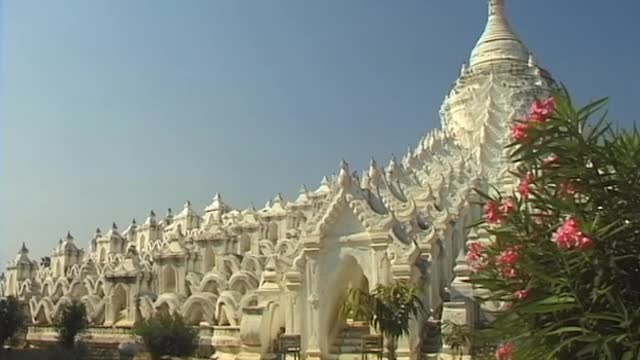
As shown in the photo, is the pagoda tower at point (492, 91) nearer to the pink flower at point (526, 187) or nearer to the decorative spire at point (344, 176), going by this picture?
the decorative spire at point (344, 176)

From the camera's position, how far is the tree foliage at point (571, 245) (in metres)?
6.69

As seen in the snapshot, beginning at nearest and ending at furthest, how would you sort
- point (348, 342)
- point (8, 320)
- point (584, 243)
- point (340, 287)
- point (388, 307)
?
point (584, 243), point (388, 307), point (348, 342), point (340, 287), point (8, 320)

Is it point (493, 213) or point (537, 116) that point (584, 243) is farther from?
point (537, 116)

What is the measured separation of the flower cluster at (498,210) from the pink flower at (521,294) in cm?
72

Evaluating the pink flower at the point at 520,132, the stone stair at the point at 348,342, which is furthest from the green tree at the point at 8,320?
the pink flower at the point at 520,132

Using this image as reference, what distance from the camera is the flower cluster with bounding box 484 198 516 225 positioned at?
7.67 meters

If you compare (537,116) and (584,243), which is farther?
(537,116)

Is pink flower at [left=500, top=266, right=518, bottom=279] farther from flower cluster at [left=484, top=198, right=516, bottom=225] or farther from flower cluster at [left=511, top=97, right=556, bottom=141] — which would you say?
flower cluster at [left=511, top=97, right=556, bottom=141]

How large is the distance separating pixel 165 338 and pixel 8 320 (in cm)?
808

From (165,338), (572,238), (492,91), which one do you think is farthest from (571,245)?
(492,91)

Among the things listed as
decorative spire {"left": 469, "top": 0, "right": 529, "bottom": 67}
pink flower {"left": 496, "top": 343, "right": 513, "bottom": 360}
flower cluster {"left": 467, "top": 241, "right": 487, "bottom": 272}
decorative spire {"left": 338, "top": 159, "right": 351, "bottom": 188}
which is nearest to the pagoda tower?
decorative spire {"left": 469, "top": 0, "right": 529, "bottom": 67}

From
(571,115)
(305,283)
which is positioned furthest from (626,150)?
(305,283)

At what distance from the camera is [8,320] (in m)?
29.2

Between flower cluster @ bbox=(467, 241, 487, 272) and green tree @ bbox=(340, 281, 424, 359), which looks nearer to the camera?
flower cluster @ bbox=(467, 241, 487, 272)
